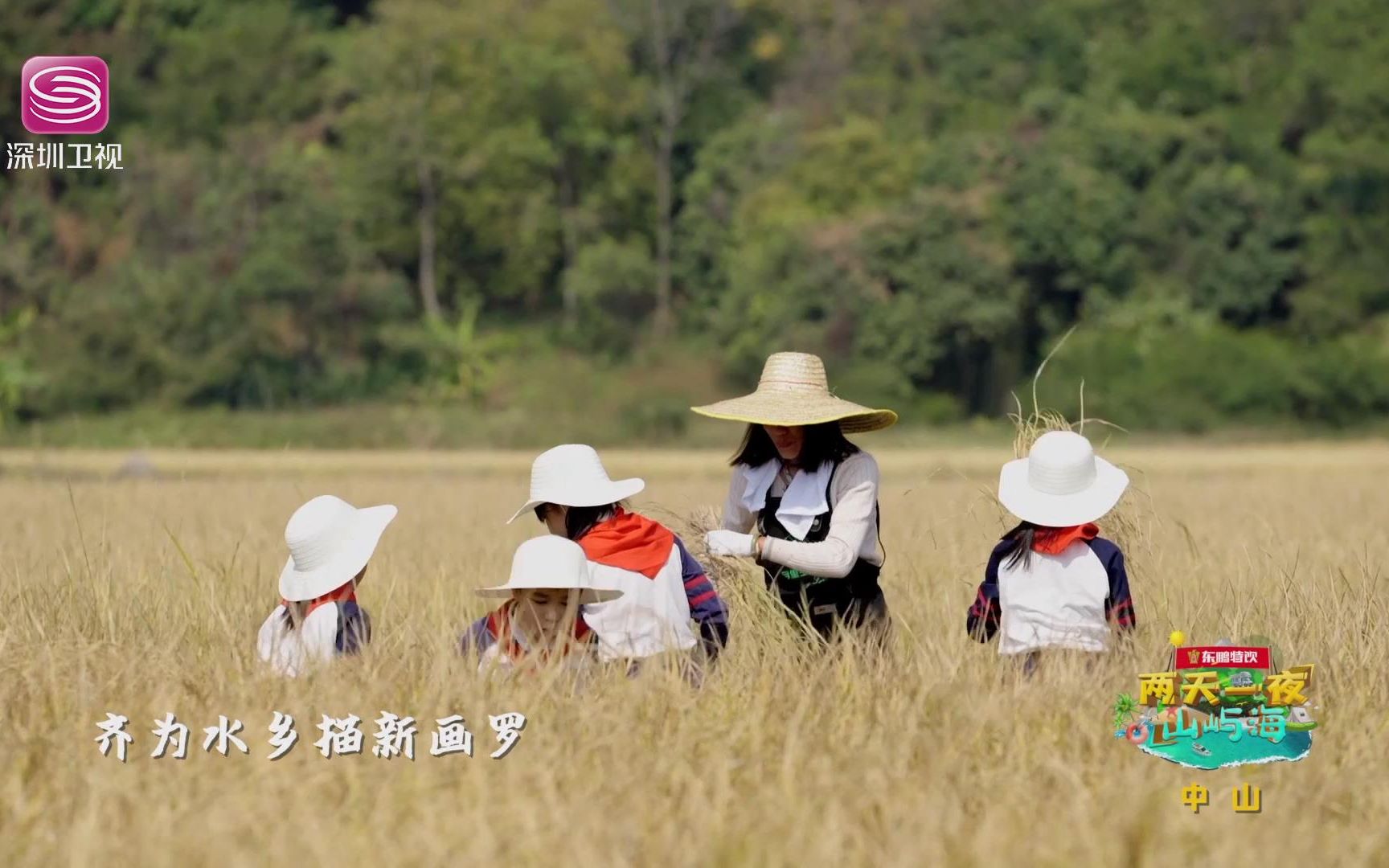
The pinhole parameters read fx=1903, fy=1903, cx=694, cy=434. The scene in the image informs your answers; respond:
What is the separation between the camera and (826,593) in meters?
4.70

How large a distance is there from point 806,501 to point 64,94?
77.4ft

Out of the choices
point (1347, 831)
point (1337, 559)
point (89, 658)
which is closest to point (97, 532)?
point (89, 658)

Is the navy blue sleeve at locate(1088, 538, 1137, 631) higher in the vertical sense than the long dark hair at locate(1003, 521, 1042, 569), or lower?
lower

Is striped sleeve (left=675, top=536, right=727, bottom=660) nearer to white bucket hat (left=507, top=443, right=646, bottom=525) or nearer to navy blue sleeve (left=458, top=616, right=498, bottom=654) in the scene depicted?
white bucket hat (left=507, top=443, right=646, bottom=525)

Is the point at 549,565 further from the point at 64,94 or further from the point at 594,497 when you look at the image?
the point at 64,94

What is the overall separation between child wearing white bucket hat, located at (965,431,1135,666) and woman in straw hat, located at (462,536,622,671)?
0.87m

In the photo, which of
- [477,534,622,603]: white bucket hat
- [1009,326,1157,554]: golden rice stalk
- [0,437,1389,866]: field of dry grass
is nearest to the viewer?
[0,437,1389,866]: field of dry grass

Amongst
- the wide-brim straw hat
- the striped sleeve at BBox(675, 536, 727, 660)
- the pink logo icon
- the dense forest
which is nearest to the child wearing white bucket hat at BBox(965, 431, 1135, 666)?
the wide-brim straw hat

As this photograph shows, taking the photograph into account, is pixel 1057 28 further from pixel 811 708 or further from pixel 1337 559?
pixel 811 708

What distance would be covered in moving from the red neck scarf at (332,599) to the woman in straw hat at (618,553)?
1.52ft

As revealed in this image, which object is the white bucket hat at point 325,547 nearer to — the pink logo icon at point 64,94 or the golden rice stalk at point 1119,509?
the golden rice stalk at point 1119,509

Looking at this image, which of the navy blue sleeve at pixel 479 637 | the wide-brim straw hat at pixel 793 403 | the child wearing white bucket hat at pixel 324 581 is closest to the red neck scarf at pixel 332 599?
the child wearing white bucket hat at pixel 324 581

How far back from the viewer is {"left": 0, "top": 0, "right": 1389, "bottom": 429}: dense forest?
1115 inches

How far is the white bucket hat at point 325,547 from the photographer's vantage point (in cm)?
418
